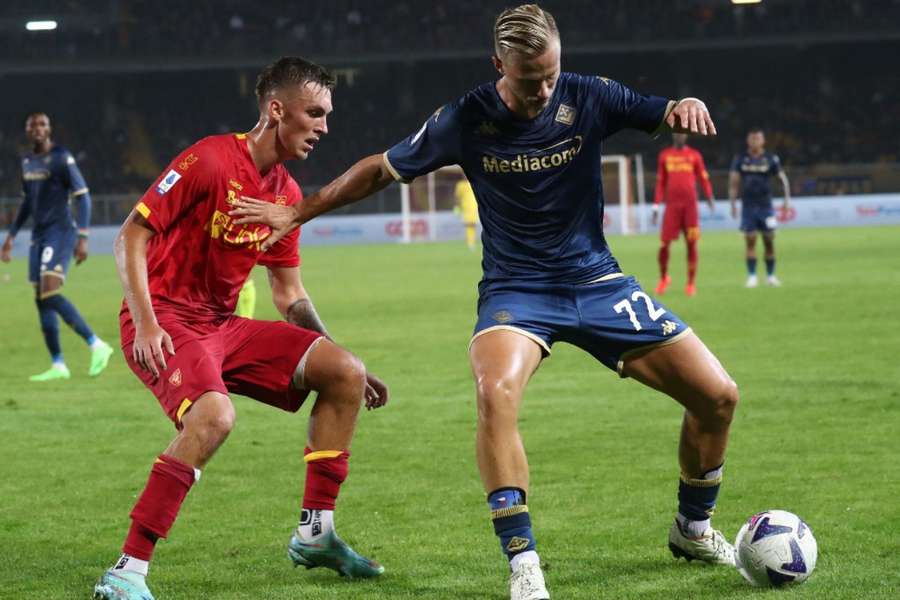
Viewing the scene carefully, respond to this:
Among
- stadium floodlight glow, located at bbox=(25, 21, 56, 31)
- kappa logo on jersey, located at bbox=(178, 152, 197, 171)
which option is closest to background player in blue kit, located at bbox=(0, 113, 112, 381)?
kappa logo on jersey, located at bbox=(178, 152, 197, 171)

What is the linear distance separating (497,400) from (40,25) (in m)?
45.0

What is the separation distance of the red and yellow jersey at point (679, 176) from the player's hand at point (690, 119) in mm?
13497

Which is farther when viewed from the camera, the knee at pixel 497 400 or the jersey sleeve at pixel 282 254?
the jersey sleeve at pixel 282 254

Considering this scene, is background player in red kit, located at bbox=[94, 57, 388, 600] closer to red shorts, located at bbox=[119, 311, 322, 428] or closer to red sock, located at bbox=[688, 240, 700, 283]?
red shorts, located at bbox=[119, 311, 322, 428]

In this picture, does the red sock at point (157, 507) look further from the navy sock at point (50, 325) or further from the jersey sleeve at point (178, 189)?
the navy sock at point (50, 325)

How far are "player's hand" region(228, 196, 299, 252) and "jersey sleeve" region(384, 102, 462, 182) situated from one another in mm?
393

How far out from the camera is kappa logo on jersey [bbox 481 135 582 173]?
188 inches

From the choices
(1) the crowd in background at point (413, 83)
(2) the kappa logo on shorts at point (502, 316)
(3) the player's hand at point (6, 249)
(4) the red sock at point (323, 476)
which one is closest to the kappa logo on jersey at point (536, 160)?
(2) the kappa logo on shorts at point (502, 316)

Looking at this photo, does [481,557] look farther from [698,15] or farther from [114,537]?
[698,15]

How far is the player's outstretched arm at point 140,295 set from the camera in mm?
4621

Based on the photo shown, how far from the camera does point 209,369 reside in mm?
4773

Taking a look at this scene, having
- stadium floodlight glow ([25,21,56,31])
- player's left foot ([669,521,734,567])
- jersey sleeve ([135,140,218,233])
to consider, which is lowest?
player's left foot ([669,521,734,567])

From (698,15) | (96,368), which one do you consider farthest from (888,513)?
(698,15)

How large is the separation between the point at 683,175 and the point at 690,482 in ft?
44.9
